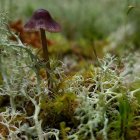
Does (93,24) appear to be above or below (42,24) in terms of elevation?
above

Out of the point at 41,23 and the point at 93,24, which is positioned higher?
the point at 93,24

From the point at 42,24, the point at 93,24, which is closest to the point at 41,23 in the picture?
the point at 42,24

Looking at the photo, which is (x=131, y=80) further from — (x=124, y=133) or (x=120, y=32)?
(x=120, y=32)

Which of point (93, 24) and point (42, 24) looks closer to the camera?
point (42, 24)

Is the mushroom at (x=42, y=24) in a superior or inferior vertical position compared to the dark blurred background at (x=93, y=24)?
inferior

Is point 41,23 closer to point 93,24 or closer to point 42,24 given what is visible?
point 42,24

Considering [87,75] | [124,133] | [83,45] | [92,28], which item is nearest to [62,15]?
[92,28]

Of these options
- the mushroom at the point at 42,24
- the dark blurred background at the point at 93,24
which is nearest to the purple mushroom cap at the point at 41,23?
the mushroom at the point at 42,24

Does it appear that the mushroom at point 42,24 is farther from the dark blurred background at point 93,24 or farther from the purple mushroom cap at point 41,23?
the dark blurred background at point 93,24
